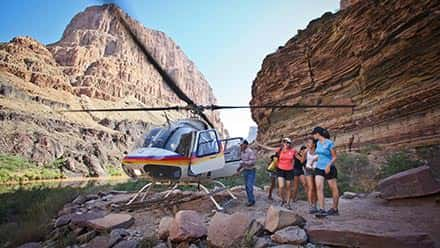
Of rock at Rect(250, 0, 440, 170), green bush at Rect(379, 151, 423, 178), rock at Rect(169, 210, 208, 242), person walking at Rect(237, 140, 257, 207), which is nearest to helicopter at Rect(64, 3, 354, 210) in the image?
person walking at Rect(237, 140, 257, 207)

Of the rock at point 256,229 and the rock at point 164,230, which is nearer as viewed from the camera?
the rock at point 256,229

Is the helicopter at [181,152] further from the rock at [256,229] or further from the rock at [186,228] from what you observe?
the rock at [256,229]

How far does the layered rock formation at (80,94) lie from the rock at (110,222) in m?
1.79

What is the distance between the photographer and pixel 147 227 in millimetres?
6055

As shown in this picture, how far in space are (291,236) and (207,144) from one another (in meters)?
3.32

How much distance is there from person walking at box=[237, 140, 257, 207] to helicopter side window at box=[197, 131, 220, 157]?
77 centimetres

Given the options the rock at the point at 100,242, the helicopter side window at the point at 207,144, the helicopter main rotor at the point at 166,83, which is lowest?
the rock at the point at 100,242

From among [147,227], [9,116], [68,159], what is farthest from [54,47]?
[147,227]

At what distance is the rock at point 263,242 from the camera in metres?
4.09

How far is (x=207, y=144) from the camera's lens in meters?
6.87

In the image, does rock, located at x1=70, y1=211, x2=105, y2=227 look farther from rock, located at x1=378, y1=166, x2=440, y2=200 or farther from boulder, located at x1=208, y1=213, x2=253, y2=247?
rock, located at x1=378, y1=166, x2=440, y2=200

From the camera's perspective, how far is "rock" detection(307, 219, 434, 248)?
10.9 ft

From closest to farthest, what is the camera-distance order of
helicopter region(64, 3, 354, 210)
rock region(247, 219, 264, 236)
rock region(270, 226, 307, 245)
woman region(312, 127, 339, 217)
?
rock region(270, 226, 307, 245) → rock region(247, 219, 264, 236) → woman region(312, 127, 339, 217) → helicopter region(64, 3, 354, 210)

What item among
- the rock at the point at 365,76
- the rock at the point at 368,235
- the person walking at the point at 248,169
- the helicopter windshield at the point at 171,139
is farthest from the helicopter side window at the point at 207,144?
the rock at the point at 365,76
